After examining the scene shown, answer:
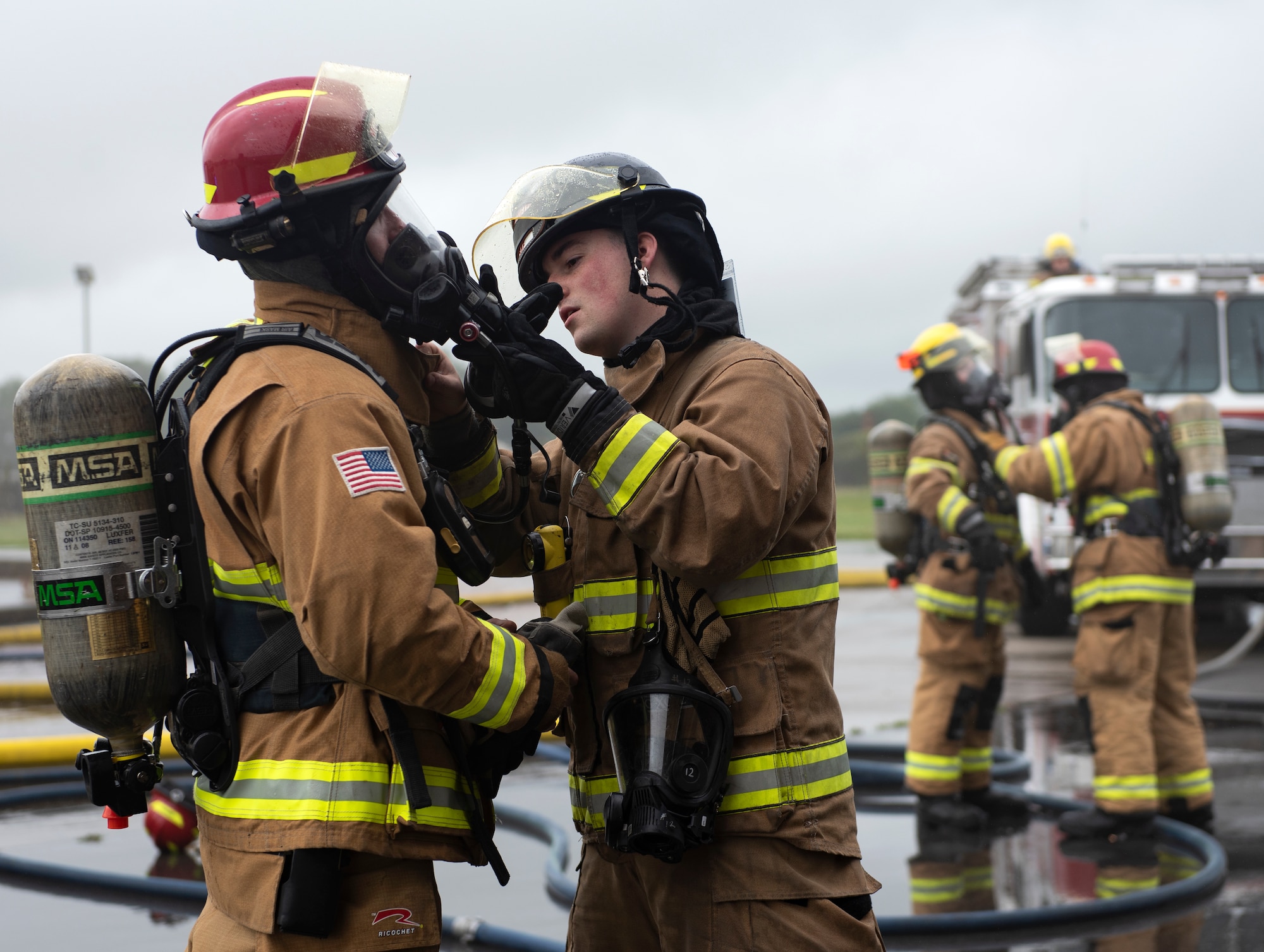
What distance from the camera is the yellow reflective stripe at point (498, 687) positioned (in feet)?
6.52

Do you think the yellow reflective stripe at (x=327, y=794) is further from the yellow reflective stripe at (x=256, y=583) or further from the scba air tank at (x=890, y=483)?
the scba air tank at (x=890, y=483)

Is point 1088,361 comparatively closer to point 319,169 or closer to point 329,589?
point 319,169

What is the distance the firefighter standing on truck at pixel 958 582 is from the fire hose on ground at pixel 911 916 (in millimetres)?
540

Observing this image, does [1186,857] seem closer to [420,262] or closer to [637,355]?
[637,355]

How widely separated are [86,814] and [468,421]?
445 centimetres

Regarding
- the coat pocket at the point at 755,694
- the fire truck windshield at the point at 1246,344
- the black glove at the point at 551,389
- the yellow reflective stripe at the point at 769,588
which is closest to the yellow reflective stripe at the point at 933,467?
the yellow reflective stripe at the point at 769,588

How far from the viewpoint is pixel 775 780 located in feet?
7.14

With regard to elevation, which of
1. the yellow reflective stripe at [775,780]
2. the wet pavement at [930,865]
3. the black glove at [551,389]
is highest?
the black glove at [551,389]

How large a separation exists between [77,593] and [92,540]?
0.09 meters

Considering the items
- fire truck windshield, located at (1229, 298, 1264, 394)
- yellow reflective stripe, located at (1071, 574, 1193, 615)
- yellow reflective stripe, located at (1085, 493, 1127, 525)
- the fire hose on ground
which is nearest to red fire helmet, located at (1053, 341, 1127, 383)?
yellow reflective stripe, located at (1085, 493, 1127, 525)

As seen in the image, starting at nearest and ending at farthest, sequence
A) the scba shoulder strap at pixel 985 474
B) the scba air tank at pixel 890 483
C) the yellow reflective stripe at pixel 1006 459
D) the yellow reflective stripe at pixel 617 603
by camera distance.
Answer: the yellow reflective stripe at pixel 617 603 < the yellow reflective stripe at pixel 1006 459 < the scba shoulder strap at pixel 985 474 < the scba air tank at pixel 890 483

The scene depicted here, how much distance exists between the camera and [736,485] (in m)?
2.05

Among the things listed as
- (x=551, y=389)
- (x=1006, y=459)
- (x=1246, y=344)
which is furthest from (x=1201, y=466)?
(x=1246, y=344)

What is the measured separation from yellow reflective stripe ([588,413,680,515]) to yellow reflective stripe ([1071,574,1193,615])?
3.89m
